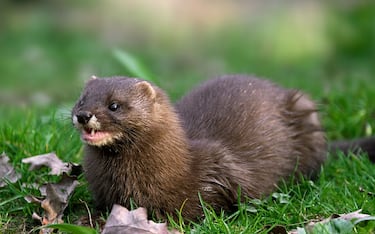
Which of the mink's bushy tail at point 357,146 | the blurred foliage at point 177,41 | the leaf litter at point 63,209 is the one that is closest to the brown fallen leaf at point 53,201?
the leaf litter at point 63,209

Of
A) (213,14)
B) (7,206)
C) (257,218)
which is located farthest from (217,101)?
(213,14)

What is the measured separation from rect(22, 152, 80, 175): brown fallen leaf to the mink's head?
2.04 ft

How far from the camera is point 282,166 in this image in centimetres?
502

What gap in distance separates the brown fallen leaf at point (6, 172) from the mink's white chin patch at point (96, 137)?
795 millimetres

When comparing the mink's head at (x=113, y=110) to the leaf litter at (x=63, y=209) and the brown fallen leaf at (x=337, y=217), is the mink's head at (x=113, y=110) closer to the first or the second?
the leaf litter at (x=63, y=209)

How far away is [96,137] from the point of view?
163 inches

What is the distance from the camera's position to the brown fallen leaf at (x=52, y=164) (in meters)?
4.76

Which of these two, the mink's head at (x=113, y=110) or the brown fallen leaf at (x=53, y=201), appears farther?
the brown fallen leaf at (x=53, y=201)

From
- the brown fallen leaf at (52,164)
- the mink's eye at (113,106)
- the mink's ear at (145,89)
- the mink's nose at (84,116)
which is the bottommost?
the brown fallen leaf at (52,164)

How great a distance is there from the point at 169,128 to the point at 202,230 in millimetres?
625

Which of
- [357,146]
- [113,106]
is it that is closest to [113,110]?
[113,106]

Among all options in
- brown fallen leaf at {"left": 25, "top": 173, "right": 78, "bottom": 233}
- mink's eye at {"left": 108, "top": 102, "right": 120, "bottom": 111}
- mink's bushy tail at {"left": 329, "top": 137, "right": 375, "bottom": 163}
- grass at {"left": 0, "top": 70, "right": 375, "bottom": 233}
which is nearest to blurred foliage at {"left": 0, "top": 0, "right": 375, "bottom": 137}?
mink's bushy tail at {"left": 329, "top": 137, "right": 375, "bottom": 163}

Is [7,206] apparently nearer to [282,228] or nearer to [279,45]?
[282,228]

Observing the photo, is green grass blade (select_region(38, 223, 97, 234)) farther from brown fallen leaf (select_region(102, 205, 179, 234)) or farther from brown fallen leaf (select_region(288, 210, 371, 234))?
brown fallen leaf (select_region(288, 210, 371, 234))
